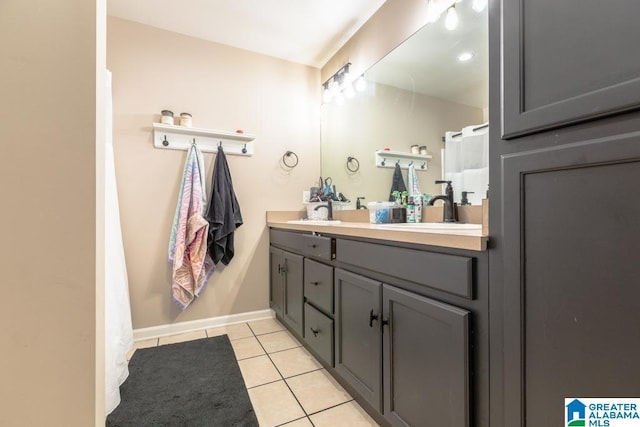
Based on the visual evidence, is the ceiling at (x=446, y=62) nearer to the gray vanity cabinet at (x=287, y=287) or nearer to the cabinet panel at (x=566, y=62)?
the cabinet panel at (x=566, y=62)

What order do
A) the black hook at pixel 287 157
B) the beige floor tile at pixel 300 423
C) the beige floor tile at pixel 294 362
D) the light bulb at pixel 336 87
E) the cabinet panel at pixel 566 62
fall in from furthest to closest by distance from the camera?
the black hook at pixel 287 157 → the light bulb at pixel 336 87 → the beige floor tile at pixel 294 362 → the beige floor tile at pixel 300 423 → the cabinet panel at pixel 566 62

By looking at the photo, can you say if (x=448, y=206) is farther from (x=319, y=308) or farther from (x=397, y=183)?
(x=319, y=308)

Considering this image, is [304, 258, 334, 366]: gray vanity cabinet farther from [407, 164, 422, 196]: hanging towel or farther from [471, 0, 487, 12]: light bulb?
[471, 0, 487, 12]: light bulb

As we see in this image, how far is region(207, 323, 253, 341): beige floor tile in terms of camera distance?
2217mm

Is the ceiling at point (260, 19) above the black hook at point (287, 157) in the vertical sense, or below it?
above

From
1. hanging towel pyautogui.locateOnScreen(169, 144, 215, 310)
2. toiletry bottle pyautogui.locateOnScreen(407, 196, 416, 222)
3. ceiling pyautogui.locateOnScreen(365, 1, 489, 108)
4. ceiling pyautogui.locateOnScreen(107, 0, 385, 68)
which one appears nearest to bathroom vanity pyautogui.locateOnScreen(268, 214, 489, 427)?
toiletry bottle pyautogui.locateOnScreen(407, 196, 416, 222)

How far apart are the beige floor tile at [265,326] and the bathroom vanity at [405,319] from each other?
721mm

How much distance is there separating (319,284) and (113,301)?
117 cm

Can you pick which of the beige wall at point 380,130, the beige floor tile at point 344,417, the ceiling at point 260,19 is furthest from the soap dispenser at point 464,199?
the ceiling at point 260,19

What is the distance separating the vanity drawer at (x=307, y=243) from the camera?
1.55m

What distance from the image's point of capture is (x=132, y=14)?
2.09 metres

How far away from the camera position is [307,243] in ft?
5.85
